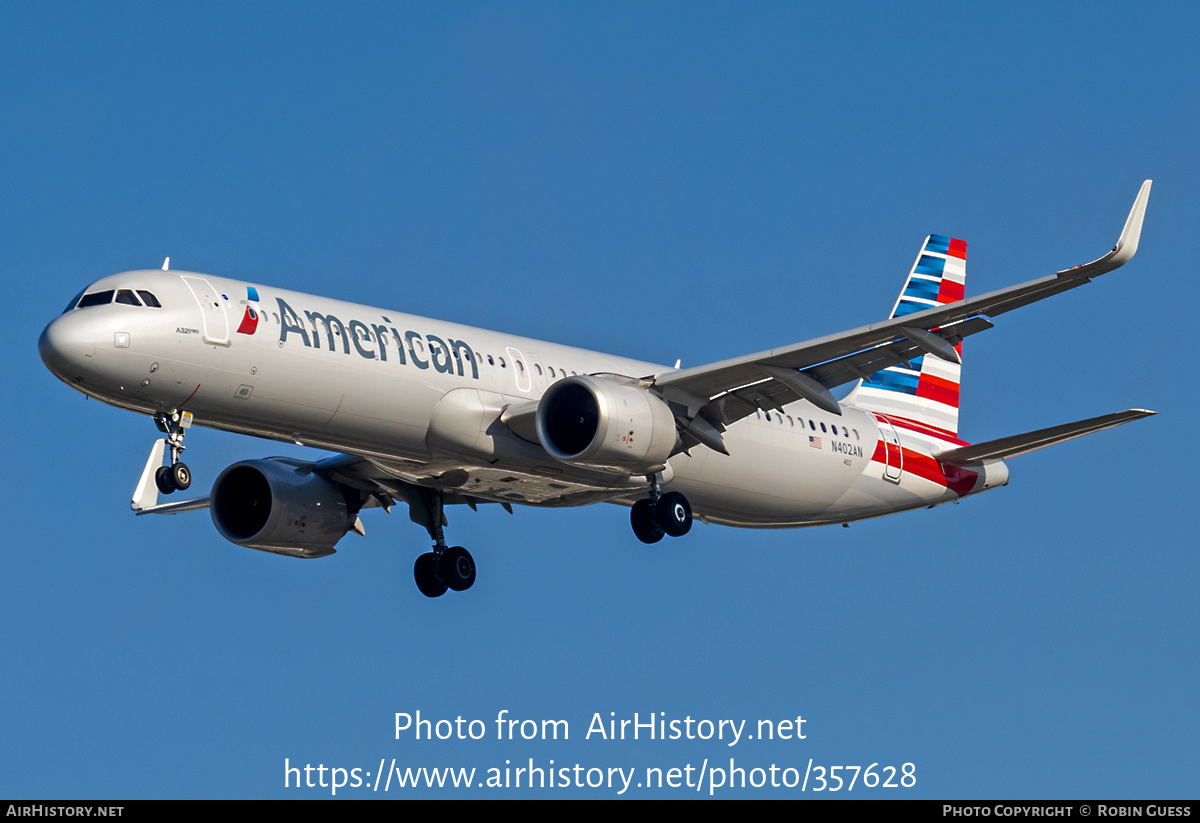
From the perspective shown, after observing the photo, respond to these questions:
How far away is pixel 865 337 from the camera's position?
3191 cm

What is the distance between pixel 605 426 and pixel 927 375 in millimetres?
15145

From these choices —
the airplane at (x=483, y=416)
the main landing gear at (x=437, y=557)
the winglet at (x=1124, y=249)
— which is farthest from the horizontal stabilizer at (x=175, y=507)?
the winglet at (x=1124, y=249)

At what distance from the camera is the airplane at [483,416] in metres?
29.6

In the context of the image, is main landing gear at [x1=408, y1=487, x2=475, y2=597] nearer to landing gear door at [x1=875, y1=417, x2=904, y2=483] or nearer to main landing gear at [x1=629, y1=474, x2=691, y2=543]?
main landing gear at [x1=629, y1=474, x2=691, y2=543]

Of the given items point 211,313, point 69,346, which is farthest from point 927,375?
point 69,346

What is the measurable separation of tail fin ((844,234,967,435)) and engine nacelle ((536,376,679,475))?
10211 mm

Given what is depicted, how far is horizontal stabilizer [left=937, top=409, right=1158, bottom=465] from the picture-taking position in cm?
3449

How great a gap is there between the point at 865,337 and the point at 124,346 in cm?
1370

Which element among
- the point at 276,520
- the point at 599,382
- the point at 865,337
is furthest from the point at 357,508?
the point at 865,337

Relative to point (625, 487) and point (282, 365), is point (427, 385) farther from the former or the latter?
point (625, 487)

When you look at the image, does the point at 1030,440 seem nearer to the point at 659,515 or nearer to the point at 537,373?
the point at 659,515

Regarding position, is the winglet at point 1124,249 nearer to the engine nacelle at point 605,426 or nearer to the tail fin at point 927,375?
the engine nacelle at point 605,426

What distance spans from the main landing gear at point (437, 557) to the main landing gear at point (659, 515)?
514 cm

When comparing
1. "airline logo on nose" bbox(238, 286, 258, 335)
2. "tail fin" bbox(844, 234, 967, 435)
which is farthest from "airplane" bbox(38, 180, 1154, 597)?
"tail fin" bbox(844, 234, 967, 435)
